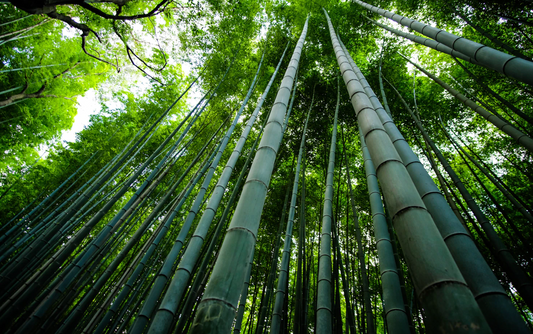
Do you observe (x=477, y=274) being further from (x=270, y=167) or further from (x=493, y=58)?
(x=493, y=58)

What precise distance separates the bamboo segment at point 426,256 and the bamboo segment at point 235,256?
53cm

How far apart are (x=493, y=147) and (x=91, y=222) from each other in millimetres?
6708

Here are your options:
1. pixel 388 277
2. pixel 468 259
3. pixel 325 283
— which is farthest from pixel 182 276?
pixel 468 259

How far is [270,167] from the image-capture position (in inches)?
46.5

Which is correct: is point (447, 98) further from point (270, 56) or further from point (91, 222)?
point (91, 222)

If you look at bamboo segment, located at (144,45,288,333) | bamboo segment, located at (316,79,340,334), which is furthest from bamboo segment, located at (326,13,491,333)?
bamboo segment, located at (144,45,288,333)

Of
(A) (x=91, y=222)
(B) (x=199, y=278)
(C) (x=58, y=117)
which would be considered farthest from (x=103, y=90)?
(B) (x=199, y=278)

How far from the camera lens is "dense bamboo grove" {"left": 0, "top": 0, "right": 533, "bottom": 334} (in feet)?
4.13

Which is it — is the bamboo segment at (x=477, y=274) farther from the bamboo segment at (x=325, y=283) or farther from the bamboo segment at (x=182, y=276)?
the bamboo segment at (x=182, y=276)

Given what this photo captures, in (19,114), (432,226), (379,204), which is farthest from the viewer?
(19,114)

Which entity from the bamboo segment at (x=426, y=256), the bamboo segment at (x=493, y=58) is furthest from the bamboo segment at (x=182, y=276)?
the bamboo segment at (x=493, y=58)

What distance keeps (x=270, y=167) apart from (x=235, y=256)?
1.59 feet

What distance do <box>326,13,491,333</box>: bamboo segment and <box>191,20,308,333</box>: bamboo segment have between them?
53cm

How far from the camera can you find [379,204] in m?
1.95
